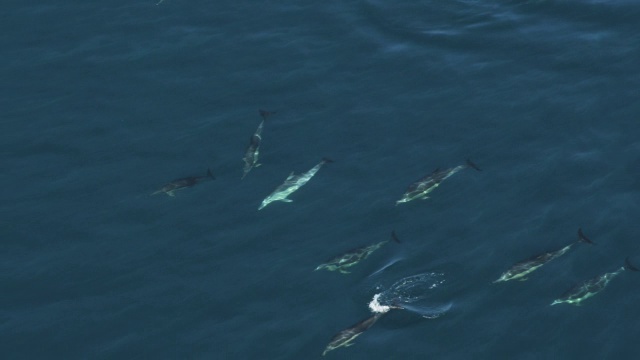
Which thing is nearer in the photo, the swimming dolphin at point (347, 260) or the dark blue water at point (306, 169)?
the dark blue water at point (306, 169)

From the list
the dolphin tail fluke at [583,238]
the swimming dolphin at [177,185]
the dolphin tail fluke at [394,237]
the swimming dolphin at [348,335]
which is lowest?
the swimming dolphin at [348,335]

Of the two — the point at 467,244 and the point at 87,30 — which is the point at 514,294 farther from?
the point at 87,30

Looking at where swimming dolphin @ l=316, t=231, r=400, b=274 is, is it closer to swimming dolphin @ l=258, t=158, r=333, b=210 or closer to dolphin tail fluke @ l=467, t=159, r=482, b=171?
swimming dolphin @ l=258, t=158, r=333, b=210

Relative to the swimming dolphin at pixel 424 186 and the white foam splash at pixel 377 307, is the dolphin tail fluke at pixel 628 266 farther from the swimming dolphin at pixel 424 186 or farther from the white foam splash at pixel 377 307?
the white foam splash at pixel 377 307

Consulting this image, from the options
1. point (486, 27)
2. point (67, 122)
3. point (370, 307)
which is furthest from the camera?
point (486, 27)

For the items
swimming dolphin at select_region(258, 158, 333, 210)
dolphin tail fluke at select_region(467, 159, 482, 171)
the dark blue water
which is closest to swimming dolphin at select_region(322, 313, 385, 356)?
the dark blue water

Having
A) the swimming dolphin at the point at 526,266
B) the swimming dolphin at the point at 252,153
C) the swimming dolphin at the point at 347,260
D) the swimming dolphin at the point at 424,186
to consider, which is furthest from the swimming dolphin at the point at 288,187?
the swimming dolphin at the point at 526,266

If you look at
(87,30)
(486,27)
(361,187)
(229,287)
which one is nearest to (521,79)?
(486,27)
